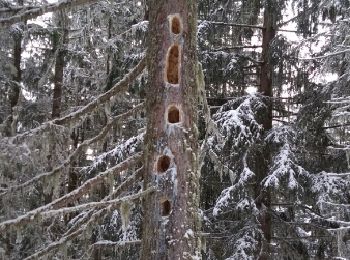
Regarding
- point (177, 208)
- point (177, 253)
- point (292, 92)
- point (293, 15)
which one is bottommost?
point (177, 253)

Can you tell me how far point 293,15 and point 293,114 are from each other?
2163 mm

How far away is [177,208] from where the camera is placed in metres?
4.36

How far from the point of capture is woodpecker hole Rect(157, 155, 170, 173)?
177 inches

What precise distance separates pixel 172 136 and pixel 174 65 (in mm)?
717

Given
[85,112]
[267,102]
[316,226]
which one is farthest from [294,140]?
[85,112]

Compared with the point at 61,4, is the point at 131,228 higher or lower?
lower

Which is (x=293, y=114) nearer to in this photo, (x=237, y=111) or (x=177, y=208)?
(x=237, y=111)

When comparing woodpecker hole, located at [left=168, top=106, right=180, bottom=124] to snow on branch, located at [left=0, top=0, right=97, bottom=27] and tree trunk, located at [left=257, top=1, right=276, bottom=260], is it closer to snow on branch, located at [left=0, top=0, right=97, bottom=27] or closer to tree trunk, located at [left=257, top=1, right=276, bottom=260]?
snow on branch, located at [left=0, top=0, right=97, bottom=27]

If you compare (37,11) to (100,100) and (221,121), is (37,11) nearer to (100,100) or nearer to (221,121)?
(100,100)

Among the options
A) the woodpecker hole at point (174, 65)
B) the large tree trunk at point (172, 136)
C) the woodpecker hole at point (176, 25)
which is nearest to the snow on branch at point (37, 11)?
the large tree trunk at point (172, 136)

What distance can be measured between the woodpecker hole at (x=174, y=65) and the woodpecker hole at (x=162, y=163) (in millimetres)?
730

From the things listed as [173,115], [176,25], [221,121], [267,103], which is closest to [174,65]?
[176,25]

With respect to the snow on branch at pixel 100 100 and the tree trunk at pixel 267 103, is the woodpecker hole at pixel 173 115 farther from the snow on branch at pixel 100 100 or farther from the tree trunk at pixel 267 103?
the tree trunk at pixel 267 103

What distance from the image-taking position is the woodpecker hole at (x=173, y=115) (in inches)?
181
